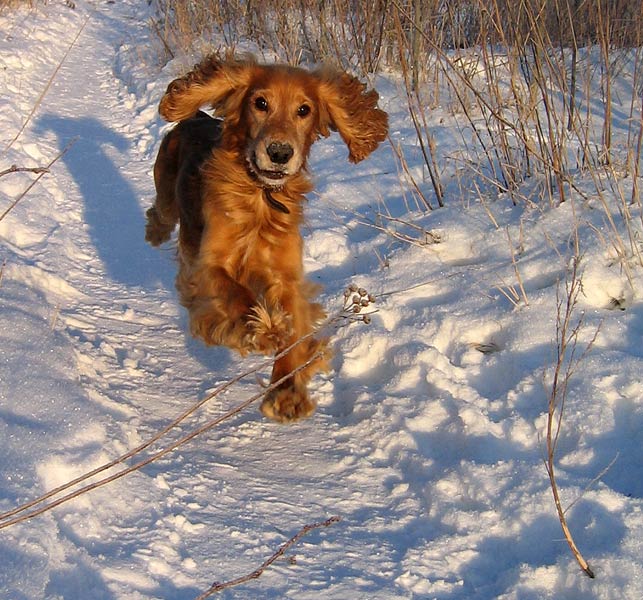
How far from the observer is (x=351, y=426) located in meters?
2.64

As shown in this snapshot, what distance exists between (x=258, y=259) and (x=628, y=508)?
148cm

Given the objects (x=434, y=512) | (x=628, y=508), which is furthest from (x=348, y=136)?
(x=628, y=508)

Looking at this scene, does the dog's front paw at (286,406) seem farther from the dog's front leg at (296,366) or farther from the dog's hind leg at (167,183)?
the dog's hind leg at (167,183)

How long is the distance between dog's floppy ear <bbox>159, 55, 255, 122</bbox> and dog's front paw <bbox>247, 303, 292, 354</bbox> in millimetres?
866

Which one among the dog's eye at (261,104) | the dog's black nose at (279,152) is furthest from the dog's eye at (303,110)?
the dog's black nose at (279,152)

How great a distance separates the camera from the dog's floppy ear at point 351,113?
3084 mm

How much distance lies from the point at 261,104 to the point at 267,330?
0.78 metres

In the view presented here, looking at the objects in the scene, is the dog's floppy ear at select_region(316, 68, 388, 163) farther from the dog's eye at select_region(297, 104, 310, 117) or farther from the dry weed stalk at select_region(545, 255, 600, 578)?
the dry weed stalk at select_region(545, 255, 600, 578)

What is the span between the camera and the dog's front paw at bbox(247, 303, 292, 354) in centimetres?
255

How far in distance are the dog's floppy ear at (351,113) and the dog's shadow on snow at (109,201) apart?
1.15m

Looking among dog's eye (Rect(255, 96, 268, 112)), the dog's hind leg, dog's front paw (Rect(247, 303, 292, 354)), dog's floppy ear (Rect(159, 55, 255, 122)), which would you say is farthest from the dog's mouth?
the dog's hind leg

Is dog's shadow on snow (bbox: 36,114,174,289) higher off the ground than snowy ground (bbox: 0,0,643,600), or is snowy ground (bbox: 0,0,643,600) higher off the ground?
dog's shadow on snow (bbox: 36,114,174,289)

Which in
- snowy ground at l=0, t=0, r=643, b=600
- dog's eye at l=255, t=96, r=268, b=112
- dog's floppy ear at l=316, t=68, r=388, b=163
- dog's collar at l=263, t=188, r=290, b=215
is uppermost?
dog's floppy ear at l=316, t=68, r=388, b=163

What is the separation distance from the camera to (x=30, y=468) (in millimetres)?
1852
